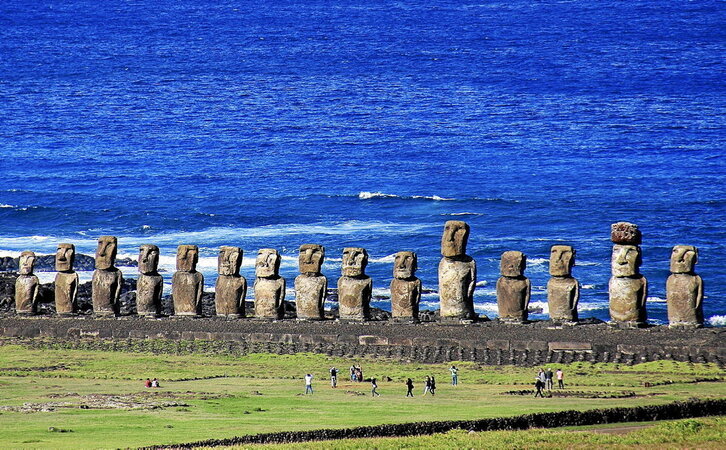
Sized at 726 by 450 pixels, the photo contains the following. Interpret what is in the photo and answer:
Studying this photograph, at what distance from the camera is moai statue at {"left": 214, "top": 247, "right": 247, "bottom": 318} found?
42000mm

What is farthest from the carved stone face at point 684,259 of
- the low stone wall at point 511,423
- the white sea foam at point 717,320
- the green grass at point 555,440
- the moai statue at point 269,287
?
the white sea foam at point 717,320

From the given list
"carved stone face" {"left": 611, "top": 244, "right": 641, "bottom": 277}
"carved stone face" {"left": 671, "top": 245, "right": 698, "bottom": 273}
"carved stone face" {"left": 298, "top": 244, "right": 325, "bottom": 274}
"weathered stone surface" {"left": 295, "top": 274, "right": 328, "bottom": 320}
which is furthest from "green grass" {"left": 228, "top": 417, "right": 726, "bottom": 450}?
"weathered stone surface" {"left": 295, "top": 274, "right": 328, "bottom": 320}

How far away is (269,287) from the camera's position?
41750mm

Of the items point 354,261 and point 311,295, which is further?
point 311,295

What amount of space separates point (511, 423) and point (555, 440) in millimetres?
1576

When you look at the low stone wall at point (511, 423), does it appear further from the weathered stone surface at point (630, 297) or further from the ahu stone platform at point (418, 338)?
the weathered stone surface at point (630, 297)

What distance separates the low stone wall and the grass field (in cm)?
56

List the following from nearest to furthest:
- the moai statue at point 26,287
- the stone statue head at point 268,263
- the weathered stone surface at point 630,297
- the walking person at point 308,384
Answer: the walking person at point 308,384 → the weathered stone surface at point 630,297 → the stone statue head at point 268,263 → the moai statue at point 26,287

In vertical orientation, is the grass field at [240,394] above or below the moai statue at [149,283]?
below

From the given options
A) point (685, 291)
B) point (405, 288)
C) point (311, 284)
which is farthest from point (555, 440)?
point (311, 284)

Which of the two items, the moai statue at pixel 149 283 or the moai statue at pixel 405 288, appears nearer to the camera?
the moai statue at pixel 405 288

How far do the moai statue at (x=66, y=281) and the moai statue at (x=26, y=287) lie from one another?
0.67 m

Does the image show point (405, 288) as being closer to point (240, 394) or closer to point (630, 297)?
point (630, 297)

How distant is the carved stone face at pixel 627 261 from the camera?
38.8 metres
